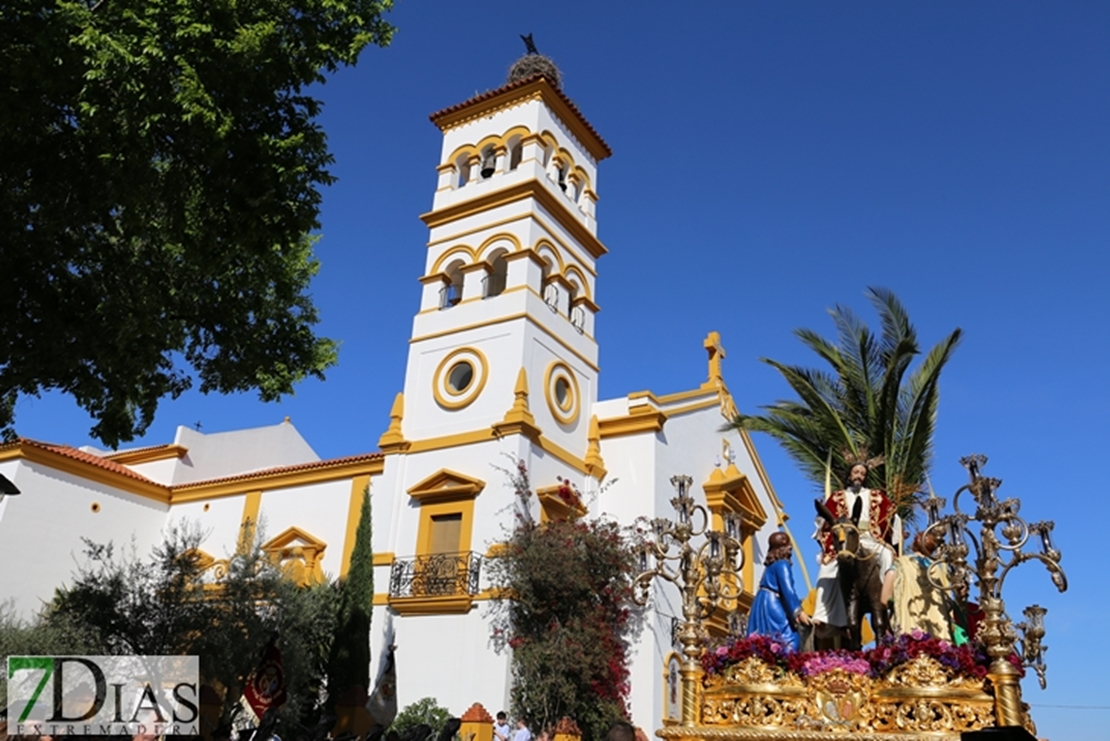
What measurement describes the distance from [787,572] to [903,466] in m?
3.84

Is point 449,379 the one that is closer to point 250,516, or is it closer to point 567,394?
point 567,394

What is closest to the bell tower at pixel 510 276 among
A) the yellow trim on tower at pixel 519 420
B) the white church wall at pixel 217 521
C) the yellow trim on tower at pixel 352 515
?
the yellow trim on tower at pixel 519 420

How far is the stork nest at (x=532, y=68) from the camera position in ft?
92.1

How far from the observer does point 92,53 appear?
8.35 metres

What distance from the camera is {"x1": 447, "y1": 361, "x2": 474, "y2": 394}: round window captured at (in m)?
22.3

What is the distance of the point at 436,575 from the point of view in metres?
19.7

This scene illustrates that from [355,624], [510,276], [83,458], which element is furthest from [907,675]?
[83,458]

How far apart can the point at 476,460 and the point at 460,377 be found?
2761 millimetres

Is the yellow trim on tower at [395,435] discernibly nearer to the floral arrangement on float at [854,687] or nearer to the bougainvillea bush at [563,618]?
the bougainvillea bush at [563,618]

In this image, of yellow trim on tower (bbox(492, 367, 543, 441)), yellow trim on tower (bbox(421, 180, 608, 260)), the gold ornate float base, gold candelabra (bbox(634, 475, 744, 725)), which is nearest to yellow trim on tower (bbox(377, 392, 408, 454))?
yellow trim on tower (bbox(492, 367, 543, 441))

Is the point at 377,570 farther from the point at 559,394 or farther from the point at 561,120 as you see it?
the point at 561,120

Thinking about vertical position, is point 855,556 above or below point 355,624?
above

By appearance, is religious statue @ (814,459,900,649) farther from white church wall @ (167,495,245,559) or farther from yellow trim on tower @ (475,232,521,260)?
white church wall @ (167,495,245,559)

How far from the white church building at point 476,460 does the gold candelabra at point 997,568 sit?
11543 mm
